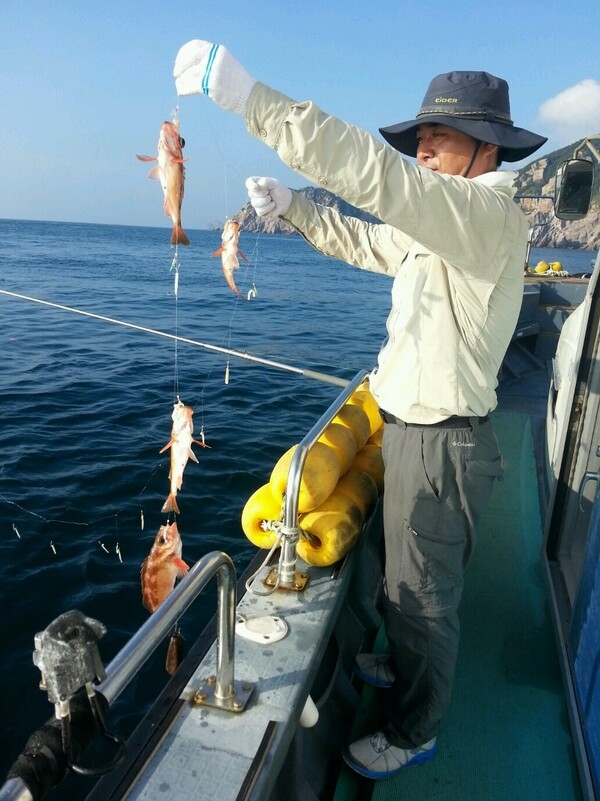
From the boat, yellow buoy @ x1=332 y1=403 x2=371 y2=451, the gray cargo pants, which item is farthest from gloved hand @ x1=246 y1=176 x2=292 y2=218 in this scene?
yellow buoy @ x1=332 y1=403 x2=371 y2=451

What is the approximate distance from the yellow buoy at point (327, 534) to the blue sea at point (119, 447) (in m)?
1.66

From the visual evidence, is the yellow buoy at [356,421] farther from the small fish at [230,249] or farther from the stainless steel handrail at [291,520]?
the small fish at [230,249]

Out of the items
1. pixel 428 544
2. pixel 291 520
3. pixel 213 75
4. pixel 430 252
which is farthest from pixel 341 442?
pixel 213 75

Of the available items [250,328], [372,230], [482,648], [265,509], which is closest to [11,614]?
[265,509]

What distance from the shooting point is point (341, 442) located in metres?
3.29

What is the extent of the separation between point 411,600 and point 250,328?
51.1 feet

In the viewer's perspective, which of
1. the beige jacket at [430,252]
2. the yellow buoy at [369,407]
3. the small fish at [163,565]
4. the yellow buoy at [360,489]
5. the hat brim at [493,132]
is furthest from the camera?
the yellow buoy at [369,407]

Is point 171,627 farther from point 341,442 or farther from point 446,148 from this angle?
point 446,148

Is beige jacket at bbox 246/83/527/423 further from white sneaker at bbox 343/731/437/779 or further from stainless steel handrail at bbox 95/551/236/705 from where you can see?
white sneaker at bbox 343/731/437/779

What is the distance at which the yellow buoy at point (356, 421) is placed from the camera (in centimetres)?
359

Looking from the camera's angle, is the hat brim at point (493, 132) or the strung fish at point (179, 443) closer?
the hat brim at point (493, 132)

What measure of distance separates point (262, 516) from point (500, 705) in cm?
159

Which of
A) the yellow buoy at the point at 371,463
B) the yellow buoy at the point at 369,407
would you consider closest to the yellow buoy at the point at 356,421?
the yellow buoy at the point at 371,463

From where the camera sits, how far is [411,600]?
2.48 meters
